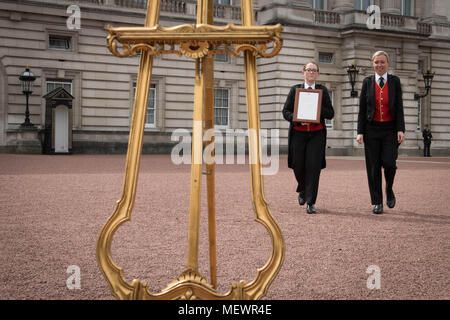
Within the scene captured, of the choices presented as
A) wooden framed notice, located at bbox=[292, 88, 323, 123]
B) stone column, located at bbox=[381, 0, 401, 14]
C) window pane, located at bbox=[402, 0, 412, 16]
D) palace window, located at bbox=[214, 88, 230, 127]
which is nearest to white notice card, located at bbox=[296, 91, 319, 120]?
wooden framed notice, located at bbox=[292, 88, 323, 123]

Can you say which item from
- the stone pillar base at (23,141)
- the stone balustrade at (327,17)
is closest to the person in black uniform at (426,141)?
the stone balustrade at (327,17)

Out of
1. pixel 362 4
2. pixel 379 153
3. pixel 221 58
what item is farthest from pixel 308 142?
pixel 362 4

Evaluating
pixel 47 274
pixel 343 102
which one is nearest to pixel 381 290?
pixel 47 274

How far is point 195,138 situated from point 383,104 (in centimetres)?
520

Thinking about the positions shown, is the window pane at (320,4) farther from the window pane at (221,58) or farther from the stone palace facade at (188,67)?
the window pane at (221,58)

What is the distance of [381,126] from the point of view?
23.4 ft

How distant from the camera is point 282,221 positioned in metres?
6.15

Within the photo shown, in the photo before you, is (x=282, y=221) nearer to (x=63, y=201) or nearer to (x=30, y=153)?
(x=63, y=201)

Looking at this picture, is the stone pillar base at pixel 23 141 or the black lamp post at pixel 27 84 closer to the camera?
the stone pillar base at pixel 23 141

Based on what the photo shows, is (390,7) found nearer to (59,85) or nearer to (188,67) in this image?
(188,67)

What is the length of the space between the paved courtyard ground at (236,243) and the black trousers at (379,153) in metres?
0.35

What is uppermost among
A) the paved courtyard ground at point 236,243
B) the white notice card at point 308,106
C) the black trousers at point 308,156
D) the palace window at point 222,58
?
the palace window at point 222,58

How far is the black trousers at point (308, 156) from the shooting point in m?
7.13

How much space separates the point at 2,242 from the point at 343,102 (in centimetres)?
2590
